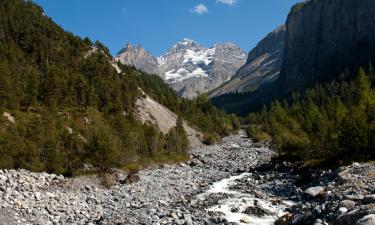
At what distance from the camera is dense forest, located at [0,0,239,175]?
61062 millimetres

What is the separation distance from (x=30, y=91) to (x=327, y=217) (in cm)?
7717

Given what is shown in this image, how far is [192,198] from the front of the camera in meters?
49.4

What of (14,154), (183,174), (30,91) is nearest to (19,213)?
(14,154)

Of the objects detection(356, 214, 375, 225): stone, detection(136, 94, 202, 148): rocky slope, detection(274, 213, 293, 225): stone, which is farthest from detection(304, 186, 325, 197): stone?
detection(136, 94, 202, 148): rocky slope

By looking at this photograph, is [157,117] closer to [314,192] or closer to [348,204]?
[314,192]

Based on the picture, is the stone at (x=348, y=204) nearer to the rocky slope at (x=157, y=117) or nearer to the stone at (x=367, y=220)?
the stone at (x=367, y=220)

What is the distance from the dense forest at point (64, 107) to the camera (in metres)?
61.1

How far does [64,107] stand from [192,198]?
57.3m

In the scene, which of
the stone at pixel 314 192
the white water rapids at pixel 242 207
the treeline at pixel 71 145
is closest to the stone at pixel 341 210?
the white water rapids at pixel 242 207

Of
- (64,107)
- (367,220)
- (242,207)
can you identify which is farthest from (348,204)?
(64,107)

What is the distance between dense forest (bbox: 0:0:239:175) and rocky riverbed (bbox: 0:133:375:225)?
5.77 meters

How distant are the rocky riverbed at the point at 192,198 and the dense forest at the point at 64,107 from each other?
5.77m

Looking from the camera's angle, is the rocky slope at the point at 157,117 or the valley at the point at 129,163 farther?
the rocky slope at the point at 157,117

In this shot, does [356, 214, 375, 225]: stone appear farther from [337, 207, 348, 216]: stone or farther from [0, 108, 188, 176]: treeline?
[0, 108, 188, 176]: treeline
